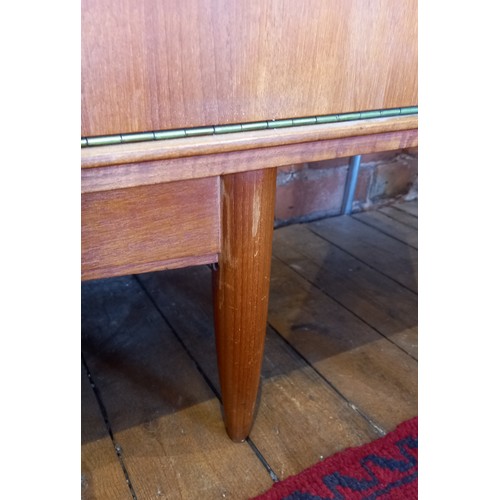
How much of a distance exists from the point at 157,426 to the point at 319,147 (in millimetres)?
479

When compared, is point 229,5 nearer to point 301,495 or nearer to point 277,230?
point 301,495

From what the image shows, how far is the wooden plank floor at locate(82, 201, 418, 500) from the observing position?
2.48ft

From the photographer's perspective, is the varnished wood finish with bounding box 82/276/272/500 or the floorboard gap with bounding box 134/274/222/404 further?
the floorboard gap with bounding box 134/274/222/404

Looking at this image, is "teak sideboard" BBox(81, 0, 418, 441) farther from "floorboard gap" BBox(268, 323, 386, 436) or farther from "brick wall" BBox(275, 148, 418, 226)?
"brick wall" BBox(275, 148, 418, 226)

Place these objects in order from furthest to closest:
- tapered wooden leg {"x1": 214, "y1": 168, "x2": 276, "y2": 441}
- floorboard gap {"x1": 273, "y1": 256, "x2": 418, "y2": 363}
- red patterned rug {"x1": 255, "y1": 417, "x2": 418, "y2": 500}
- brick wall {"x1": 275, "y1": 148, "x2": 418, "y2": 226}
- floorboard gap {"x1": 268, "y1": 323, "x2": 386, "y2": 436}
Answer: brick wall {"x1": 275, "y1": 148, "x2": 418, "y2": 226} < floorboard gap {"x1": 273, "y1": 256, "x2": 418, "y2": 363} < floorboard gap {"x1": 268, "y1": 323, "x2": 386, "y2": 436} < red patterned rug {"x1": 255, "y1": 417, "x2": 418, "y2": 500} < tapered wooden leg {"x1": 214, "y1": 168, "x2": 276, "y2": 441}

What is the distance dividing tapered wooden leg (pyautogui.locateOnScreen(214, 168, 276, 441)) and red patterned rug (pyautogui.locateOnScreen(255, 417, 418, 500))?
108 millimetres

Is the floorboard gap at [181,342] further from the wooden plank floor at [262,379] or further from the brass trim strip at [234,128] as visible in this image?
the brass trim strip at [234,128]

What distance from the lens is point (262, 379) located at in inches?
36.5

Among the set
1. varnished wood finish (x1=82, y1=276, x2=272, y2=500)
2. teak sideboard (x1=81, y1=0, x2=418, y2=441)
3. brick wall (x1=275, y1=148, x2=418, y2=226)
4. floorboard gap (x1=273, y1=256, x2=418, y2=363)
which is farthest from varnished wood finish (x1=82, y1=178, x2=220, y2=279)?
brick wall (x1=275, y1=148, x2=418, y2=226)

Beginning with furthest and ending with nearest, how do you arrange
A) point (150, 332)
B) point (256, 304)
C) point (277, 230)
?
point (277, 230) → point (150, 332) → point (256, 304)

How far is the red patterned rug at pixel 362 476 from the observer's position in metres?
0.71

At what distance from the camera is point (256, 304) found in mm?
662

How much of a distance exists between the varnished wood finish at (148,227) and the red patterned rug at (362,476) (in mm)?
334
